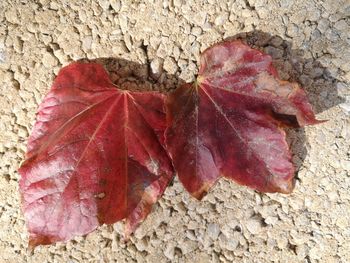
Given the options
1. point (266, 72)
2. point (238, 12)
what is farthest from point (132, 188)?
point (238, 12)

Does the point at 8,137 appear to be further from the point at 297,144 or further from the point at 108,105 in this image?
the point at 297,144

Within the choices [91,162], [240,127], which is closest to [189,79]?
[240,127]

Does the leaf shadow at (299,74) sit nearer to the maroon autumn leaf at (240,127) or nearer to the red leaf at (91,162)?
the maroon autumn leaf at (240,127)

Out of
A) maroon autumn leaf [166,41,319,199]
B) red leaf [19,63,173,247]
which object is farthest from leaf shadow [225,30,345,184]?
red leaf [19,63,173,247]

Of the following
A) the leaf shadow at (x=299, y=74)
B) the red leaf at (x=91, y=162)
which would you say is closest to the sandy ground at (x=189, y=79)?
the leaf shadow at (x=299, y=74)

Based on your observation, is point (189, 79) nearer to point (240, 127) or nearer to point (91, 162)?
point (240, 127)

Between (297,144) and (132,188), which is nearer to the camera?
(132,188)
